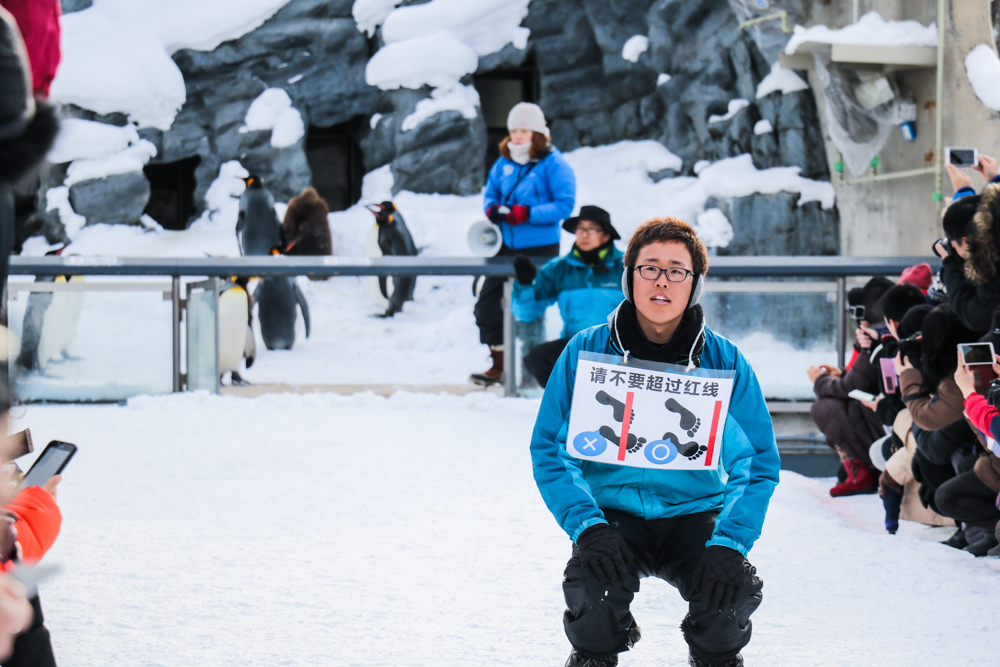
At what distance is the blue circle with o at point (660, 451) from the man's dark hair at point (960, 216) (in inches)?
57.8

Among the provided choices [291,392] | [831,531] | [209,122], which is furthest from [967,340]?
[209,122]

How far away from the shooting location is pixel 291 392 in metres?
5.34

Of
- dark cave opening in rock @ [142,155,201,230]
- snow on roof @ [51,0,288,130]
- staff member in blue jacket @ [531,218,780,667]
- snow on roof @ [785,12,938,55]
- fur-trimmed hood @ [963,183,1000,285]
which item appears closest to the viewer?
staff member in blue jacket @ [531,218,780,667]

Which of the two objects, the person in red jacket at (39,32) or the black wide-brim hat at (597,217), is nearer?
the person in red jacket at (39,32)

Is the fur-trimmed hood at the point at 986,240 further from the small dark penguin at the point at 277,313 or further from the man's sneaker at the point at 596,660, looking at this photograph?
the small dark penguin at the point at 277,313

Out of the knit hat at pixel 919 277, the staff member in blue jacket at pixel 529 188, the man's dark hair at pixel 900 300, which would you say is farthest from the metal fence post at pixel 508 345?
the man's dark hair at pixel 900 300

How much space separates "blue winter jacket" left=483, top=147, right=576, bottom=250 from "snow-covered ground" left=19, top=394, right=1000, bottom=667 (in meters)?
1.24

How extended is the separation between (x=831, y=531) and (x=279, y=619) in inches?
67.5

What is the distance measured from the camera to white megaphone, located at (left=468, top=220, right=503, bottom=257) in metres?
5.23

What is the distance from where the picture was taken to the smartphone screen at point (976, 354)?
231cm

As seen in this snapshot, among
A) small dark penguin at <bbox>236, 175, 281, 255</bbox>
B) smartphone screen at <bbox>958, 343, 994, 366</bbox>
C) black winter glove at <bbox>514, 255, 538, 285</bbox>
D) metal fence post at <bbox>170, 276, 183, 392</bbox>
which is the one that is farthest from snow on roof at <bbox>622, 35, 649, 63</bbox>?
smartphone screen at <bbox>958, 343, 994, 366</bbox>

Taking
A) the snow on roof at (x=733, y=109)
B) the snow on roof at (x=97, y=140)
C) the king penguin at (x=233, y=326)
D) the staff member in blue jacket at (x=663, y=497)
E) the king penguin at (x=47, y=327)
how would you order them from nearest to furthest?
1. the staff member in blue jacket at (x=663, y=497)
2. the king penguin at (x=47, y=327)
3. the king penguin at (x=233, y=326)
4. the snow on roof at (x=733, y=109)
5. the snow on roof at (x=97, y=140)

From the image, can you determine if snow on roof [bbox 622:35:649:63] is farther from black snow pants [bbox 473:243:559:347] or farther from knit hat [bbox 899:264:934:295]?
knit hat [bbox 899:264:934:295]

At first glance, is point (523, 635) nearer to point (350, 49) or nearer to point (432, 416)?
point (432, 416)
